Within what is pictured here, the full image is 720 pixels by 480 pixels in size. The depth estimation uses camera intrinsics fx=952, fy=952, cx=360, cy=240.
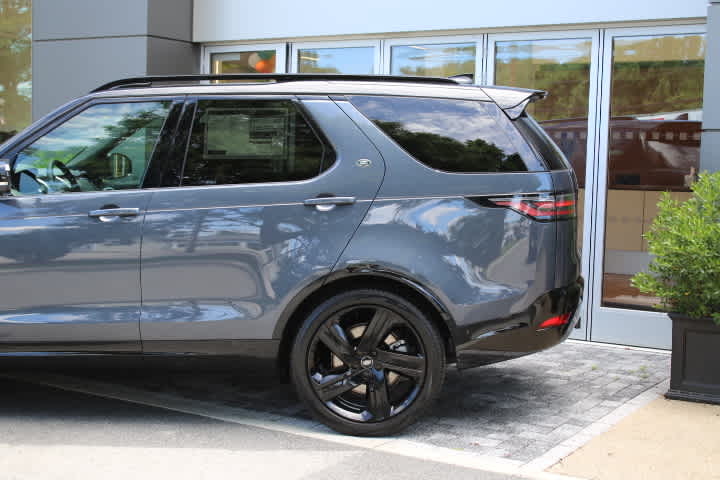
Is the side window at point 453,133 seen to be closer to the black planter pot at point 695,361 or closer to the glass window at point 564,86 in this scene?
the black planter pot at point 695,361

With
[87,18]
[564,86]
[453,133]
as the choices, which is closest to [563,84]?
[564,86]

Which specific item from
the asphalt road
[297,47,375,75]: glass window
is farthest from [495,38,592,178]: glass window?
the asphalt road

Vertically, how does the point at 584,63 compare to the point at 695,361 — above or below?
above

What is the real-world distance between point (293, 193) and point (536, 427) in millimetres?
1950

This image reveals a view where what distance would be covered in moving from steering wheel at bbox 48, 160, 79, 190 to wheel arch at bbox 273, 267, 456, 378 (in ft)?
4.62

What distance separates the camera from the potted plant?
5.95 meters

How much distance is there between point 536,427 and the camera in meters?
5.51

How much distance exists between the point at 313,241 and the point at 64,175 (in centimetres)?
148

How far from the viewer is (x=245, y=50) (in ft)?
33.1

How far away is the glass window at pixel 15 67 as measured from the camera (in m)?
11.0

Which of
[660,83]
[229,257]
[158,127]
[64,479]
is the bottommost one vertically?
[64,479]

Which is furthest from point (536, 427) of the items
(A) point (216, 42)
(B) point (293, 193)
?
(A) point (216, 42)

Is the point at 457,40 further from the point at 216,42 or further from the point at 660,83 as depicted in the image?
the point at 216,42

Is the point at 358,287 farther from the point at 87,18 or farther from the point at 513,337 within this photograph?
the point at 87,18
